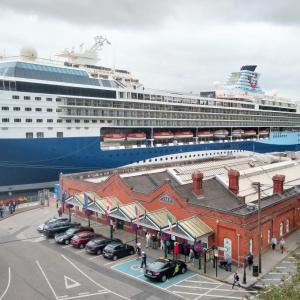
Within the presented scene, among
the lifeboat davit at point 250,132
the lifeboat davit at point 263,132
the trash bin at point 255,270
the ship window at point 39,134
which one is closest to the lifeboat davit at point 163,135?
the ship window at point 39,134

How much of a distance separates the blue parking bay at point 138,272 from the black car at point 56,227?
334 inches

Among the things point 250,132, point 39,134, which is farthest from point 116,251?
point 250,132

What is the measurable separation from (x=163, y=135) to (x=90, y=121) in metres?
14.3

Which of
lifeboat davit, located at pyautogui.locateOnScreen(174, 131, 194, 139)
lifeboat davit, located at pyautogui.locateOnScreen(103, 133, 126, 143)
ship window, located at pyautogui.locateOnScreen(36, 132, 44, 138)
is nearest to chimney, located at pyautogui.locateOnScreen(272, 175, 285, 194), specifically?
lifeboat davit, located at pyautogui.locateOnScreen(103, 133, 126, 143)

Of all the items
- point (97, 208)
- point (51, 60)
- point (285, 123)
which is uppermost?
point (51, 60)

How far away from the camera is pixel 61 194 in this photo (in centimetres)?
3962

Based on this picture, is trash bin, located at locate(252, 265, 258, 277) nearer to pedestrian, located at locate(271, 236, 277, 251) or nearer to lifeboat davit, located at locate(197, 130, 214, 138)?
pedestrian, located at locate(271, 236, 277, 251)

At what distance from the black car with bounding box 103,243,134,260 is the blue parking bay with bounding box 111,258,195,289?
870 mm

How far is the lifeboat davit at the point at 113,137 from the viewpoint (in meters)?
51.5

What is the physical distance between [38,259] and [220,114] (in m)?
53.6

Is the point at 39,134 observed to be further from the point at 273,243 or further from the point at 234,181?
the point at 273,243

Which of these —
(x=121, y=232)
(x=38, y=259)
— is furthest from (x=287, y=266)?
(x=38, y=259)

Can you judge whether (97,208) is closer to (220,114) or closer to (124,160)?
(124,160)

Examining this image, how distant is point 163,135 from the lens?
59219 mm
